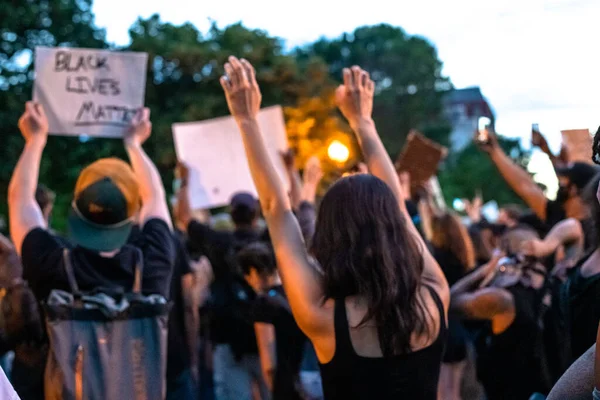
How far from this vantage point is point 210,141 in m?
7.38

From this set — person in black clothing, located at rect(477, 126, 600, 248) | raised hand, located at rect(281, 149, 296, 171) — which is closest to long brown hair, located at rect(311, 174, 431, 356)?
person in black clothing, located at rect(477, 126, 600, 248)

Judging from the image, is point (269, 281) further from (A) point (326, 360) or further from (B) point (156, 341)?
(A) point (326, 360)

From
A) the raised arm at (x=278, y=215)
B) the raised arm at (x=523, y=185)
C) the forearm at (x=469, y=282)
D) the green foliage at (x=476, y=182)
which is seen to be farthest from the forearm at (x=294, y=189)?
the green foliage at (x=476, y=182)

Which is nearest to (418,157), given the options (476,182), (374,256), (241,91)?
(241,91)

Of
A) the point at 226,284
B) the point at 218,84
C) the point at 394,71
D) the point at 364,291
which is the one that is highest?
the point at 394,71

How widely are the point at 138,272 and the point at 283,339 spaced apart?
1827mm

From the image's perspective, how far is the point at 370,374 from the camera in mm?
2715

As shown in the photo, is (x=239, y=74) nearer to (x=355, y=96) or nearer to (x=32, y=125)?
(x=355, y=96)

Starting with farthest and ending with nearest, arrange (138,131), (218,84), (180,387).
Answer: (218,84) < (138,131) < (180,387)

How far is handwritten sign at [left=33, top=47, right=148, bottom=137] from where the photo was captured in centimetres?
518

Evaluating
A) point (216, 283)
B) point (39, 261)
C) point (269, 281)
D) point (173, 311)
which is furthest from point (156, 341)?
point (216, 283)

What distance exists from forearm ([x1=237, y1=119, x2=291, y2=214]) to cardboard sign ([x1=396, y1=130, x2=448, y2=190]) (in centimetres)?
449

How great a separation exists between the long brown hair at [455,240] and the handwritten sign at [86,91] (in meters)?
2.45

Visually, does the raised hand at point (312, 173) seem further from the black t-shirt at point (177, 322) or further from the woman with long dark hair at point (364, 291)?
the woman with long dark hair at point (364, 291)
